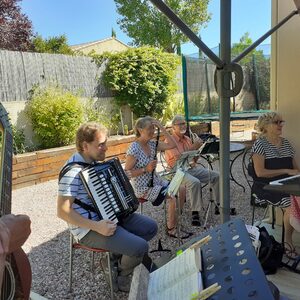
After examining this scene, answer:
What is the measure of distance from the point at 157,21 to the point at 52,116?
13.4 m

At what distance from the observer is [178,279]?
1.42 m

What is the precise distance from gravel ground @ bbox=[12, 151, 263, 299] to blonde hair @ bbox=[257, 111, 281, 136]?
3.67 ft

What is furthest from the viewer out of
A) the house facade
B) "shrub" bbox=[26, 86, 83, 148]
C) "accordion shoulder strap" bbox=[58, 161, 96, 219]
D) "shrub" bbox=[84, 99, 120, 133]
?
the house facade

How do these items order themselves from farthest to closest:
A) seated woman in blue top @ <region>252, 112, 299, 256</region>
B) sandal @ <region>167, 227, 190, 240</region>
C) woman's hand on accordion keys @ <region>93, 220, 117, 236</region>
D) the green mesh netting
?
1. the green mesh netting
2. sandal @ <region>167, 227, 190, 240</region>
3. seated woman in blue top @ <region>252, 112, 299, 256</region>
4. woman's hand on accordion keys @ <region>93, 220, 117, 236</region>

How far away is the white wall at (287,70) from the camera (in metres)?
3.33

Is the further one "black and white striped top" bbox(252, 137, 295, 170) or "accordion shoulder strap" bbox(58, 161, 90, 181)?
"black and white striped top" bbox(252, 137, 295, 170)

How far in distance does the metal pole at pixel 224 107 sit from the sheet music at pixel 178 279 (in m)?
0.48

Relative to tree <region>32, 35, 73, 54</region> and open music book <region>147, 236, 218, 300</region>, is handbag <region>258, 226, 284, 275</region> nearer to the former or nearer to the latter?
open music book <region>147, 236, 218, 300</region>

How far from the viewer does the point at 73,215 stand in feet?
7.87

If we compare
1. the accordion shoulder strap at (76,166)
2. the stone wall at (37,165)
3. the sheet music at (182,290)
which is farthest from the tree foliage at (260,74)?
the sheet music at (182,290)

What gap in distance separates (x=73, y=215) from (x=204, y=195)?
3.01m

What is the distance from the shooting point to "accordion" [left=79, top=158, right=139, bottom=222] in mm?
2432

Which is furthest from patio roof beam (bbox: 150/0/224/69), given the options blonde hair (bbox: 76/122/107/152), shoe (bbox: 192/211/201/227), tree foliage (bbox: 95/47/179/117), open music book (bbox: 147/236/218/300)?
tree foliage (bbox: 95/47/179/117)

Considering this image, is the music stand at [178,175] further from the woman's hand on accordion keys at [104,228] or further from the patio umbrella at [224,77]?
the patio umbrella at [224,77]
